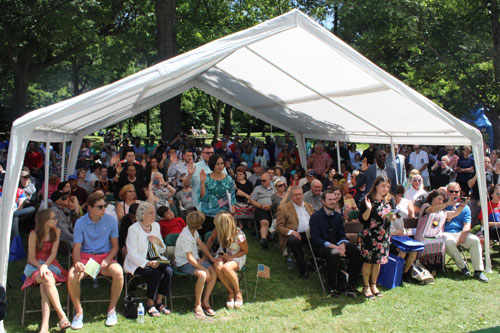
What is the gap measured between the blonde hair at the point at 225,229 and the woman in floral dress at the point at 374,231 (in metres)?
1.61

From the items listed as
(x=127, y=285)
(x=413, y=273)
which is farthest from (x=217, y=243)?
(x=413, y=273)

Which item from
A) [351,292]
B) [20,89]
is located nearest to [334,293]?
[351,292]

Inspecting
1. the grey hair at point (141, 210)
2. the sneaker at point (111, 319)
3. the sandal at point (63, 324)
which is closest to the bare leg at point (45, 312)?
the sandal at point (63, 324)

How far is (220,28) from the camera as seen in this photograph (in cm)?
1589

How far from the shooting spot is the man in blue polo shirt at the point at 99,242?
454cm

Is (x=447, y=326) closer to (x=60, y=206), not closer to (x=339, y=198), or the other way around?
(x=339, y=198)

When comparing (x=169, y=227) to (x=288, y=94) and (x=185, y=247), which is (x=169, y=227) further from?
(x=288, y=94)

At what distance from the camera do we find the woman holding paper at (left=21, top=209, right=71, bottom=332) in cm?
419

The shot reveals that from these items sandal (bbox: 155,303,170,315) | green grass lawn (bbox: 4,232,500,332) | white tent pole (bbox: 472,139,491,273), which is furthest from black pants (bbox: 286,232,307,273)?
white tent pole (bbox: 472,139,491,273)

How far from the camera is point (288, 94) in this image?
8273mm

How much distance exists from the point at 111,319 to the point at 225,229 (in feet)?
5.04

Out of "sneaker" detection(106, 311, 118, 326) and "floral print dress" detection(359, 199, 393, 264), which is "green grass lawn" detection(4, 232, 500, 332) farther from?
"floral print dress" detection(359, 199, 393, 264)

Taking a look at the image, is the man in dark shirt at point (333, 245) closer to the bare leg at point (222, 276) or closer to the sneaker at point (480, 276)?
the bare leg at point (222, 276)

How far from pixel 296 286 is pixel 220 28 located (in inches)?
492
